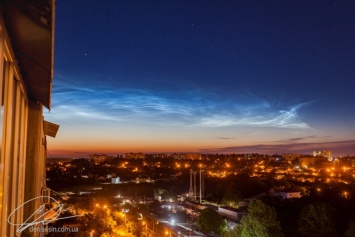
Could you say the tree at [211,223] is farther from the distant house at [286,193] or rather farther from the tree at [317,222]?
the distant house at [286,193]

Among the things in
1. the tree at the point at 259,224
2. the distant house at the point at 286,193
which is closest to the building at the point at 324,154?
the distant house at the point at 286,193

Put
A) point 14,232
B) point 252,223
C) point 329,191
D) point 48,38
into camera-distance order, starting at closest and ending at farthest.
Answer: point 48,38
point 14,232
point 252,223
point 329,191

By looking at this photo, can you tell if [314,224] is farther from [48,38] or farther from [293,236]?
[48,38]

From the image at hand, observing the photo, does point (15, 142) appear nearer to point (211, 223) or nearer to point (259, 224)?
point (259, 224)

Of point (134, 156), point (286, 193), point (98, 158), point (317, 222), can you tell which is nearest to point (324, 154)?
point (134, 156)

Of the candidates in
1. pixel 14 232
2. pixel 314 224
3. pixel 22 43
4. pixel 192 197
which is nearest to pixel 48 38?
pixel 22 43

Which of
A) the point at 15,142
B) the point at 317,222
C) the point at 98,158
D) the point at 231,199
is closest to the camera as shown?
the point at 15,142
